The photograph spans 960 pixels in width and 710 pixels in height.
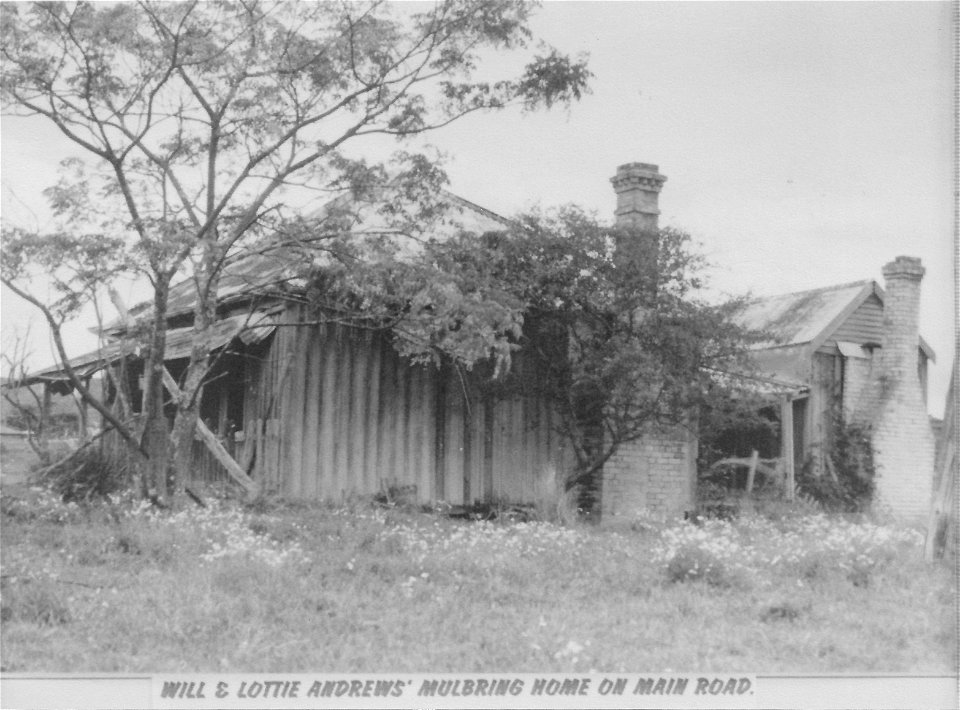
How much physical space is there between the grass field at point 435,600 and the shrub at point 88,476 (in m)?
0.52

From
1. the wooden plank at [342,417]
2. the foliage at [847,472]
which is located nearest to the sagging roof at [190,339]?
the wooden plank at [342,417]

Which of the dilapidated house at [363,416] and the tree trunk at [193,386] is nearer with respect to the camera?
the tree trunk at [193,386]

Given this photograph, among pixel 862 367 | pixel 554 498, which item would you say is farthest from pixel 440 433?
pixel 862 367

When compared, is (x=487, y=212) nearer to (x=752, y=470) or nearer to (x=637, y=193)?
(x=637, y=193)

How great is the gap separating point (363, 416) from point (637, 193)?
5.06 meters

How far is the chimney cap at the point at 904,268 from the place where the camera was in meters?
8.63

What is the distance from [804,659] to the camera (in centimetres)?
742

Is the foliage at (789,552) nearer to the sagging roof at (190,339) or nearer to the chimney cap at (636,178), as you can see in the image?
the chimney cap at (636,178)

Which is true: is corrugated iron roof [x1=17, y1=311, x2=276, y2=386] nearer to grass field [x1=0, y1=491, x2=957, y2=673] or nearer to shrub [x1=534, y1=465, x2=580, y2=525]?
grass field [x1=0, y1=491, x2=957, y2=673]

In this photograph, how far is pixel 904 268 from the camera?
898 centimetres

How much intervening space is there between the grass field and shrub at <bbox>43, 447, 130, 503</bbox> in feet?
1.71

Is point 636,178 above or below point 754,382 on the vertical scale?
above

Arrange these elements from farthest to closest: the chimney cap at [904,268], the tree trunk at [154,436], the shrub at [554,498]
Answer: the shrub at [554,498], the tree trunk at [154,436], the chimney cap at [904,268]

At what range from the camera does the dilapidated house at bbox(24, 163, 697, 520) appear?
42.7 feet
